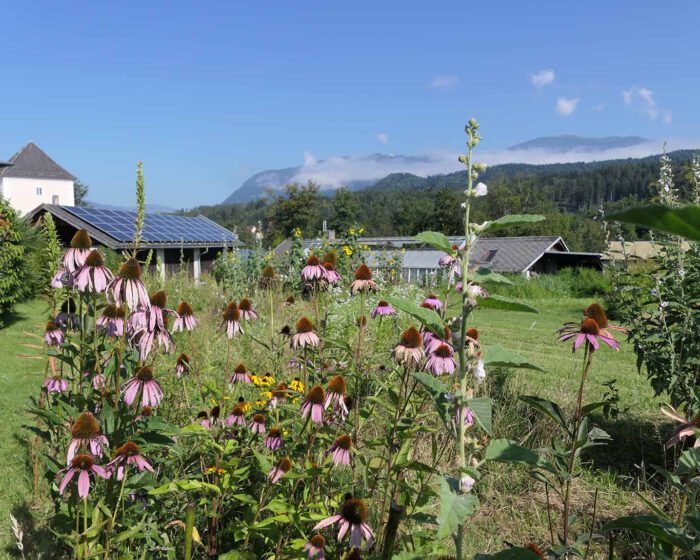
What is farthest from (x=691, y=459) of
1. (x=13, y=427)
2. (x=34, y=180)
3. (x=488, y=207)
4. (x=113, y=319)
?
(x=488, y=207)

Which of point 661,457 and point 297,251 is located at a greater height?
point 297,251

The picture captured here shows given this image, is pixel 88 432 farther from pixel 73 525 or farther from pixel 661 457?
pixel 661 457

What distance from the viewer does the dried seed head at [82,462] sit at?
139 cm

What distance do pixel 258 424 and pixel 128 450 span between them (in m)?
0.69

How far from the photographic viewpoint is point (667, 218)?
40 cm

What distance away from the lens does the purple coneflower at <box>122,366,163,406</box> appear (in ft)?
5.35

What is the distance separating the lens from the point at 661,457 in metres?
3.26

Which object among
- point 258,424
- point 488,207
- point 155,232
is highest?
point 488,207

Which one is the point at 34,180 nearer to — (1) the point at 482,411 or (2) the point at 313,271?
(2) the point at 313,271

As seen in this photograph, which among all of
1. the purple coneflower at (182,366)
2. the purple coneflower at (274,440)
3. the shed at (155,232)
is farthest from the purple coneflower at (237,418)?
the shed at (155,232)

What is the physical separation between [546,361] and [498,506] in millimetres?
4264

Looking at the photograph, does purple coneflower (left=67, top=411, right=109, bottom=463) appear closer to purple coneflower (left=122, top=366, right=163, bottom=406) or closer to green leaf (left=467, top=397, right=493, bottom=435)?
purple coneflower (left=122, top=366, right=163, bottom=406)

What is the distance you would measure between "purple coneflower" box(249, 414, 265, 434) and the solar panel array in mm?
11103

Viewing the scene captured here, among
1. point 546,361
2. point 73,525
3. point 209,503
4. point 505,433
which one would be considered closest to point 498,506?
point 505,433
